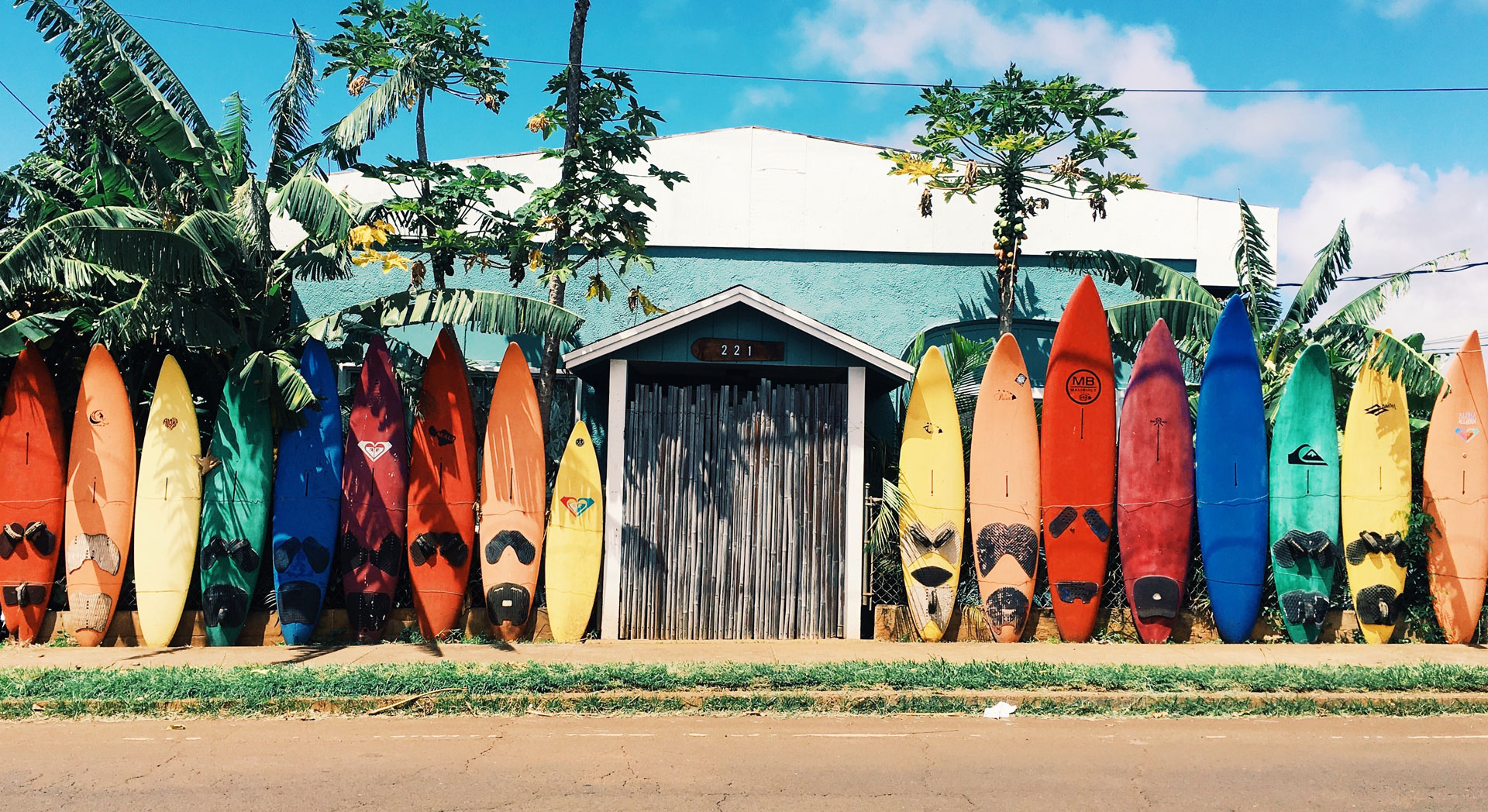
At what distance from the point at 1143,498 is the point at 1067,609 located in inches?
48.2

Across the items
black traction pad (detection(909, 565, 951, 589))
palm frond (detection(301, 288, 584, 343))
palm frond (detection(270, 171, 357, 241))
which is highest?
palm frond (detection(270, 171, 357, 241))

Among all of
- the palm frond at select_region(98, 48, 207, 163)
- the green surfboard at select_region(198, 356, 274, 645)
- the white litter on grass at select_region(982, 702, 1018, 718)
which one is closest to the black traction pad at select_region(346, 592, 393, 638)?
the green surfboard at select_region(198, 356, 274, 645)

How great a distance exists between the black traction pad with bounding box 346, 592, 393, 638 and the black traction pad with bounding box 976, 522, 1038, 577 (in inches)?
207

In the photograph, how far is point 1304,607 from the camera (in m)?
9.11

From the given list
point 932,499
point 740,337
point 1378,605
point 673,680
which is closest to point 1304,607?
point 1378,605

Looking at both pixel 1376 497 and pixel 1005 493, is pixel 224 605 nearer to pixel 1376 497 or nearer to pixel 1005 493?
pixel 1005 493

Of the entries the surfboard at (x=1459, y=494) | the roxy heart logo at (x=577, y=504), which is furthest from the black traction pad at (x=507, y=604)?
the surfboard at (x=1459, y=494)

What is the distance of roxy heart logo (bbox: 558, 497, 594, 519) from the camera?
9195 millimetres

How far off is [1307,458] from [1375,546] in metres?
0.92

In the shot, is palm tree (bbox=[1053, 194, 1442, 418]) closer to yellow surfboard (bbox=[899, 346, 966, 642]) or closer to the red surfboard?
yellow surfboard (bbox=[899, 346, 966, 642])

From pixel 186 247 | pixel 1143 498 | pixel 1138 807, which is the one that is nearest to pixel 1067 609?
pixel 1143 498

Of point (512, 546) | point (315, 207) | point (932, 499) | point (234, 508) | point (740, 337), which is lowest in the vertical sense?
point (512, 546)

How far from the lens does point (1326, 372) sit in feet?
31.0

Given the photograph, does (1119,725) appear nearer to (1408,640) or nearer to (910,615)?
(910,615)
